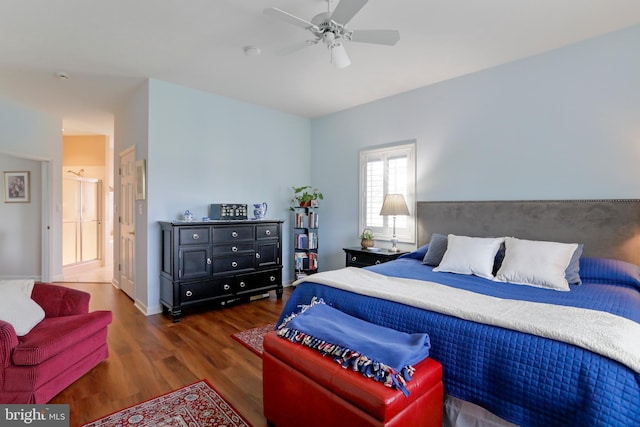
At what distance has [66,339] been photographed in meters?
2.17

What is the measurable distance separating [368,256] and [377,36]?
97.4 inches

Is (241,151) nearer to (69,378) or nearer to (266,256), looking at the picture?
(266,256)

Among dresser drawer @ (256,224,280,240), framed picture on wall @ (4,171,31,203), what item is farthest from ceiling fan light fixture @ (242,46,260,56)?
framed picture on wall @ (4,171,31,203)

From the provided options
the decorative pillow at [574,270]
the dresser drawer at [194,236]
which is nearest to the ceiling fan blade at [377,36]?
the decorative pillow at [574,270]

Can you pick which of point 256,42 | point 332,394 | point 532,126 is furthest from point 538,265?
point 256,42

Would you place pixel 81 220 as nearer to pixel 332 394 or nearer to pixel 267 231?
pixel 267 231

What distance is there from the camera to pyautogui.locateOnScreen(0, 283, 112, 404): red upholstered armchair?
1.93 meters

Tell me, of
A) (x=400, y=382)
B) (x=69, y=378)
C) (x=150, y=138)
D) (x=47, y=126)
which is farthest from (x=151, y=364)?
(x=47, y=126)

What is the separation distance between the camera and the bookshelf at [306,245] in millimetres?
4828

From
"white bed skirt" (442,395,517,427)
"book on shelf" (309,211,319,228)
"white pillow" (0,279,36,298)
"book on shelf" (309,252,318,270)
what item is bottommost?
"white bed skirt" (442,395,517,427)

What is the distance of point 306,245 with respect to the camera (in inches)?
191

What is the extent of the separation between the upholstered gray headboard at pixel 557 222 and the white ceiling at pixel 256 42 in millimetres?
1424

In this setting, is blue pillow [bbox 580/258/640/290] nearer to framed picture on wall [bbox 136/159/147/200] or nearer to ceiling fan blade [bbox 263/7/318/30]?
ceiling fan blade [bbox 263/7/318/30]

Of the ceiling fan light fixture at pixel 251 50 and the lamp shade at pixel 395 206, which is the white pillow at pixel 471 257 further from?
the ceiling fan light fixture at pixel 251 50
